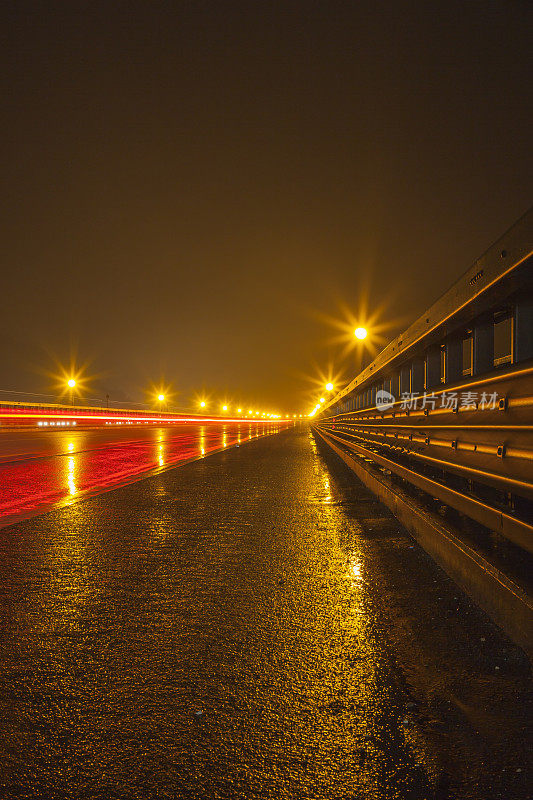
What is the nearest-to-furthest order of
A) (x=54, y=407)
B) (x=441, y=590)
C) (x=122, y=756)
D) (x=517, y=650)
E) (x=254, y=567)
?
1. (x=122, y=756)
2. (x=517, y=650)
3. (x=441, y=590)
4. (x=254, y=567)
5. (x=54, y=407)

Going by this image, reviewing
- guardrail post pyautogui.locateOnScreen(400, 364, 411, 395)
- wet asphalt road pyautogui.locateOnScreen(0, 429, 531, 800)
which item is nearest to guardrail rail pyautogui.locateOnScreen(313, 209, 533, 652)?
wet asphalt road pyautogui.locateOnScreen(0, 429, 531, 800)

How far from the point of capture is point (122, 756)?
5.62 feet

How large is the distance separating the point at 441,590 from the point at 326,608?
2.58 ft

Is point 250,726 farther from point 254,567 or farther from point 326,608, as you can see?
point 254,567

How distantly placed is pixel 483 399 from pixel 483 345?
3.83ft

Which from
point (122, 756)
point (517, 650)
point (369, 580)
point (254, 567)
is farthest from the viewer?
point (254, 567)

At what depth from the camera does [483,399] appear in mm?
3729

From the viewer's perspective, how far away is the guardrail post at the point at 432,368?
22.3 feet

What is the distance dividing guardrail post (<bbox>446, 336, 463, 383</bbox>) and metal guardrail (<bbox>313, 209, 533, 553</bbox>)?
1 cm

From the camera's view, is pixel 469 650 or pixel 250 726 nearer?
pixel 250 726

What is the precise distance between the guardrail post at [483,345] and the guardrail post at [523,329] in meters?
1.00

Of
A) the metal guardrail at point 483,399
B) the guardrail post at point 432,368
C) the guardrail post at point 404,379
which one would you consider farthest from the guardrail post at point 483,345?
the guardrail post at point 404,379

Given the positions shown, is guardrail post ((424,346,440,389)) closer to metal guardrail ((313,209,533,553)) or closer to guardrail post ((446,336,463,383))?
metal guardrail ((313,209,533,553))

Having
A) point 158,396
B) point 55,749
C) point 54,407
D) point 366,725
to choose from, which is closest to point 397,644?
point 366,725
